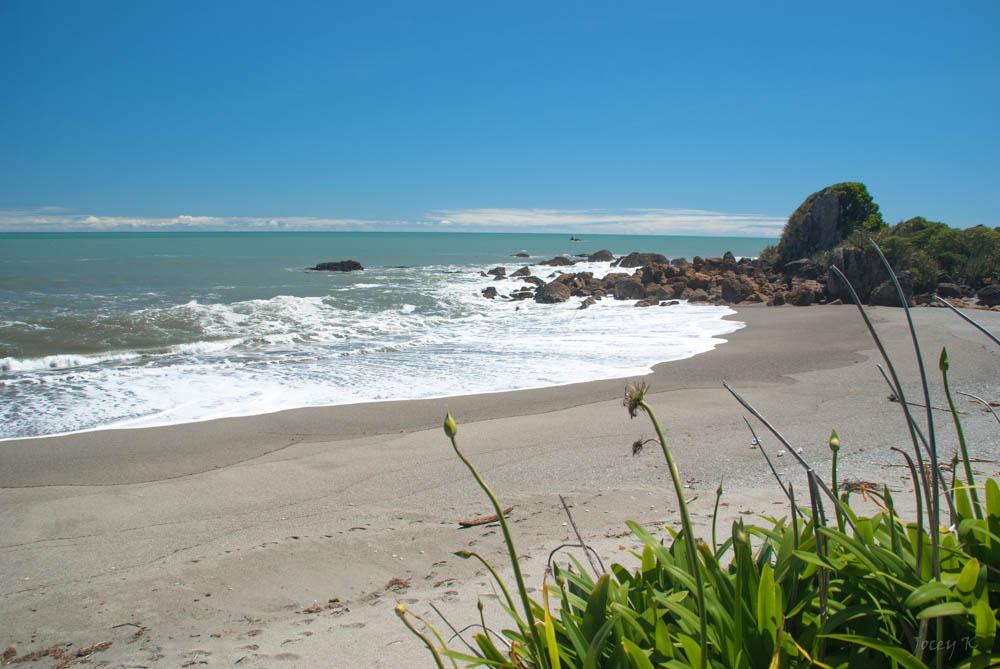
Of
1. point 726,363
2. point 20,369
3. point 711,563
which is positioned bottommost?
point 20,369

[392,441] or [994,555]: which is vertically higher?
[994,555]

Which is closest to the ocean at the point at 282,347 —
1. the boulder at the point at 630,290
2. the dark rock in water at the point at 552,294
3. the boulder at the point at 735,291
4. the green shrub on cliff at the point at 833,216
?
the dark rock in water at the point at 552,294

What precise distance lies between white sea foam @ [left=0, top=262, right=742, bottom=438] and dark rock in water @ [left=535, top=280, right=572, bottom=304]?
2968mm

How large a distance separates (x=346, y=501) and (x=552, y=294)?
2048 cm

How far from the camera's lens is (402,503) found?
531 centimetres

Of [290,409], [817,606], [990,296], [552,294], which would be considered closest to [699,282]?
[552,294]

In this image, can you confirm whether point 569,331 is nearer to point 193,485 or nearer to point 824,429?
point 824,429

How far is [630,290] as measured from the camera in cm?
2600

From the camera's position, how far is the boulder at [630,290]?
2567 cm

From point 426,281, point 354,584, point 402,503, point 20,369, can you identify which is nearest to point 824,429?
point 402,503

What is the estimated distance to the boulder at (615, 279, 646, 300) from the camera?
25672mm

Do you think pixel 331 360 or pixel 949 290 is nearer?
pixel 331 360

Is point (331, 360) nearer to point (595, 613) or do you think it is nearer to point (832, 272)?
point (832, 272)

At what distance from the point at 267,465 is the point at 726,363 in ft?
25.2
